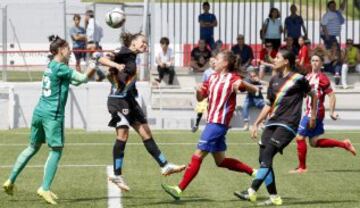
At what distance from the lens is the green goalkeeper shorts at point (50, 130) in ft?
41.5

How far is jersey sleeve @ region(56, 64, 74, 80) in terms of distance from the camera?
41.6 ft

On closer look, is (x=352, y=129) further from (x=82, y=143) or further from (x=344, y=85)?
(x=82, y=143)

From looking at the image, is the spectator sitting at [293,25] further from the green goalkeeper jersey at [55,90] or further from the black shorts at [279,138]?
the green goalkeeper jersey at [55,90]

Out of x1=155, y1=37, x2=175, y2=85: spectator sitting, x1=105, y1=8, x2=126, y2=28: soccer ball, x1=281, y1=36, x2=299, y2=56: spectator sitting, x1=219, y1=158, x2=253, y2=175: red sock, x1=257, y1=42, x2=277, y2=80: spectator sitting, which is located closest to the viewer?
x1=219, y1=158, x2=253, y2=175: red sock

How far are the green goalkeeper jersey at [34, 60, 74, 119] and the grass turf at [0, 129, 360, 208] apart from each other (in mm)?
1046

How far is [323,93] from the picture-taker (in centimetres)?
1670

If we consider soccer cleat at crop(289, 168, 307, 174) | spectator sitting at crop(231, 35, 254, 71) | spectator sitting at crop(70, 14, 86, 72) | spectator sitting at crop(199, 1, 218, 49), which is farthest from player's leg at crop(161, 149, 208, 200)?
spectator sitting at crop(199, 1, 218, 49)

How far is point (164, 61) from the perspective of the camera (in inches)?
1108

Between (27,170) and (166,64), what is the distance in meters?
11.9

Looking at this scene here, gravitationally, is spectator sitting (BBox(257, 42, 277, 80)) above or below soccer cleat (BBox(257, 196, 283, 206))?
above

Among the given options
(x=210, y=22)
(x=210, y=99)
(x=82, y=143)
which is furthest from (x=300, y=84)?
(x=210, y=22)

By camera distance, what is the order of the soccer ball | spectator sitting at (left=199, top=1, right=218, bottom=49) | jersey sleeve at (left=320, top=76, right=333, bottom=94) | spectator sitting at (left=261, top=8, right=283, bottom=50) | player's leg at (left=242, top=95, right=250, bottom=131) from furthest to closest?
spectator sitting at (left=199, top=1, right=218, bottom=49)
spectator sitting at (left=261, top=8, right=283, bottom=50)
player's leg at (left=242, top=95, right=250, bottom=131)
jersey sleeve at (left=320, top=76, right=333, bottom=94)
the soccer ball

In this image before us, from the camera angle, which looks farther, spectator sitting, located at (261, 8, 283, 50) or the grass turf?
spectator sitting, located at (261, 8, 283, 50)

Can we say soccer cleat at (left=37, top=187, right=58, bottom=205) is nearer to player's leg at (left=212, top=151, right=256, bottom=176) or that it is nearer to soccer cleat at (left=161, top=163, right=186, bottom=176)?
soccer cleat at (left=161, top=163, right=186, bottom=176)
